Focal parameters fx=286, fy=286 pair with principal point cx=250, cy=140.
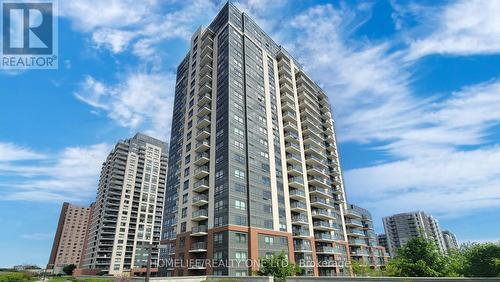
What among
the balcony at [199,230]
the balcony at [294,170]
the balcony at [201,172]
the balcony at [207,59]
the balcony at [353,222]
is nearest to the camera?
the balcony at [199,230]

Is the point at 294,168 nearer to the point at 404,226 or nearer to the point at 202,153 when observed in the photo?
the point at 202,153

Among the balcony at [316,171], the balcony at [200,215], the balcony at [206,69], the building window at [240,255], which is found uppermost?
the balcony at [206,69]

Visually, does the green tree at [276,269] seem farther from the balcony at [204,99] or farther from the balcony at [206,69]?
the balcony at [206,69]

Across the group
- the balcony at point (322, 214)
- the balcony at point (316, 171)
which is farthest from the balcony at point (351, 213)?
the balcony at point (316, 171)

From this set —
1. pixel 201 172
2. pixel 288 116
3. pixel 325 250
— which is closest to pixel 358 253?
pixel 325 250

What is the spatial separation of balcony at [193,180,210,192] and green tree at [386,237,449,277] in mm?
31745

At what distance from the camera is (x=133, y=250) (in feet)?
385

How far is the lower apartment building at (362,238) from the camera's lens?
7338 cm

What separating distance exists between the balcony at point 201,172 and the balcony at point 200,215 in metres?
6.73

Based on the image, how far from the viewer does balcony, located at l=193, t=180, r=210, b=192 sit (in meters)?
52.1

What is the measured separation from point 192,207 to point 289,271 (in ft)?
72.5

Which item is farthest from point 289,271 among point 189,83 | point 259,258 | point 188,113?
point 189,83

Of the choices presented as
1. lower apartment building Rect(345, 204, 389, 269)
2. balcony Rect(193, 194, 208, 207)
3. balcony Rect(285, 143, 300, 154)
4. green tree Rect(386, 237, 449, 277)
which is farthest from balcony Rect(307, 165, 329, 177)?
green tree Rect(386, 237, 449, 277)

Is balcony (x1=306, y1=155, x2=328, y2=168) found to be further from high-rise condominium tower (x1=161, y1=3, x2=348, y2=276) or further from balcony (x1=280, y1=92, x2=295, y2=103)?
balcony (x1=280, y1=92, x2=295, y2=103)
